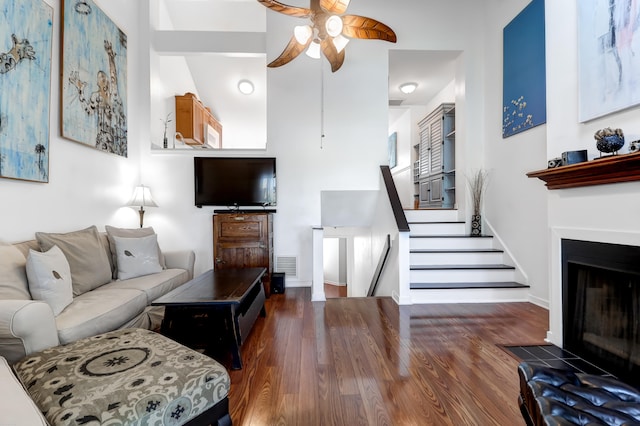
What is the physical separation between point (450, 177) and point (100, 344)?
5025mm

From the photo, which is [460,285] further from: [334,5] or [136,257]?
[136,257]

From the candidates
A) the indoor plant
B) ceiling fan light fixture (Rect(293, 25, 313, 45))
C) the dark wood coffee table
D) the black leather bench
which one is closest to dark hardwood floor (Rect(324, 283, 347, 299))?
the indoor plant

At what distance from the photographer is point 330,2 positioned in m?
2.38

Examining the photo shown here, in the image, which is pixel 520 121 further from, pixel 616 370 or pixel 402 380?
pixel 402 380

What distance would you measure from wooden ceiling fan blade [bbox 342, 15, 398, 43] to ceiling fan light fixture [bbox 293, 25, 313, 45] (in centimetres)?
32

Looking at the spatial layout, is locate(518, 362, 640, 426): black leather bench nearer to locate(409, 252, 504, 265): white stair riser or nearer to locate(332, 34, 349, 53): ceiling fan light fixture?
locate(409, 252, 504, 265): white stair riser

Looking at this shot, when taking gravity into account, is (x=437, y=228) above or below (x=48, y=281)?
above

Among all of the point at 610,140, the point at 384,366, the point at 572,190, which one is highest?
the point at 610,140

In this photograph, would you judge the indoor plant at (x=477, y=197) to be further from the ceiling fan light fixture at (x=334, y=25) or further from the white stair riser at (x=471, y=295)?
the ceiling fan light fixture at (x=334, y=25)

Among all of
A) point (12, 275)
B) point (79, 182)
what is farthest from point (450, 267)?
point (79, 182)

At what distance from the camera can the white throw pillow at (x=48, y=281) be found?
1865mm

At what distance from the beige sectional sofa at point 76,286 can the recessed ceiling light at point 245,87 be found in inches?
150

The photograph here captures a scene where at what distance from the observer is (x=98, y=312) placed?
1.93 meters

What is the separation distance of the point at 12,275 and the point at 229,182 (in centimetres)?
246
